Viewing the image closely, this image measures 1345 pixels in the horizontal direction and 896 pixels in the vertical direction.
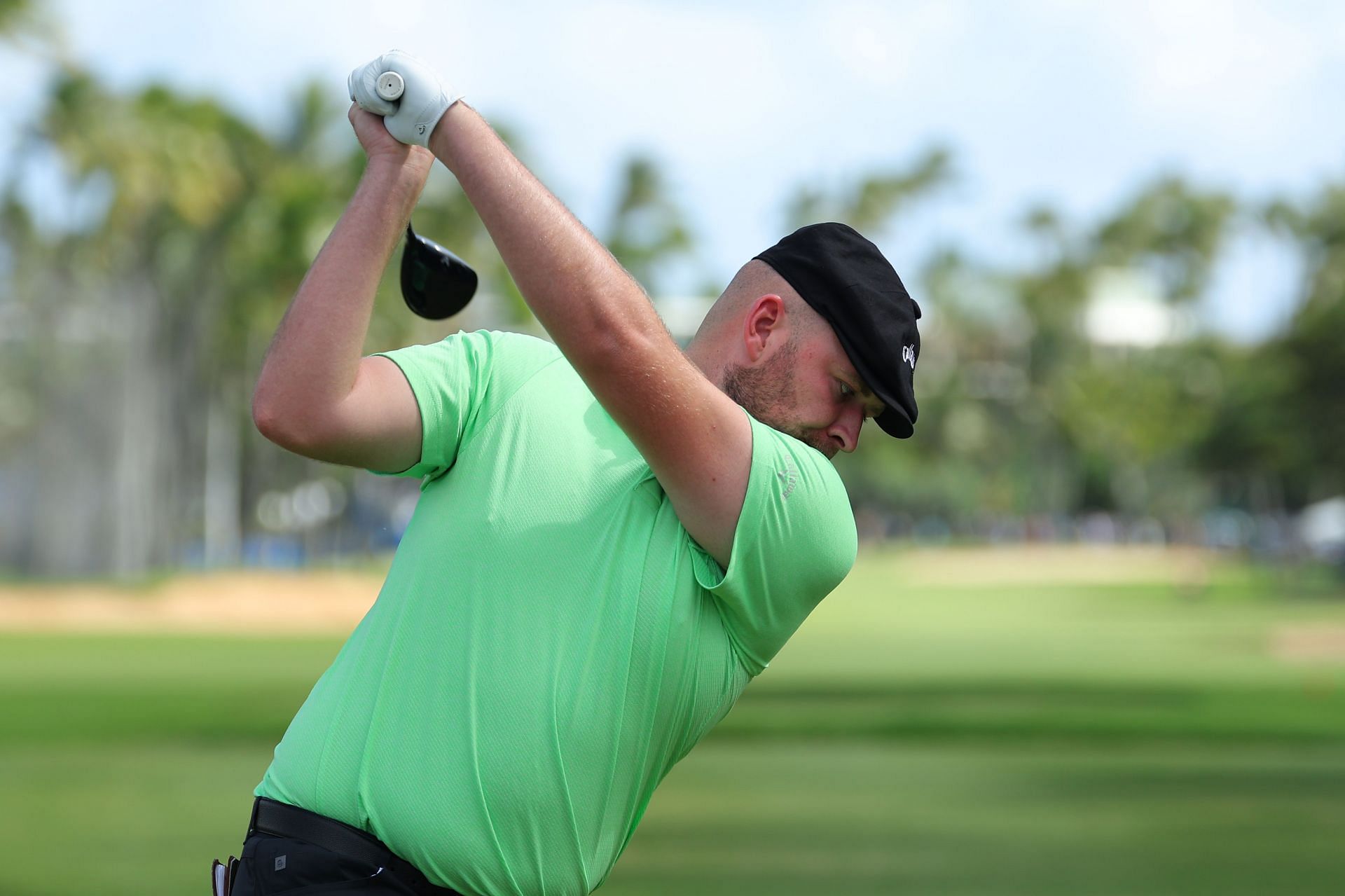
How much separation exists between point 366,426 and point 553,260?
1.49 ft

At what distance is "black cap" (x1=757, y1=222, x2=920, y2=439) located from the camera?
9.14 ft

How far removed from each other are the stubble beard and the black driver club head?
535 millimetres

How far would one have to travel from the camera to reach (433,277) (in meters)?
3.11

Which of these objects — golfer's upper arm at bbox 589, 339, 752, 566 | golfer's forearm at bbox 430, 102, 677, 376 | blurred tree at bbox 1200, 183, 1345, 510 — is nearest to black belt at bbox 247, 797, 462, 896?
golfer's upper arm at bbox 589, 339, 752, 566

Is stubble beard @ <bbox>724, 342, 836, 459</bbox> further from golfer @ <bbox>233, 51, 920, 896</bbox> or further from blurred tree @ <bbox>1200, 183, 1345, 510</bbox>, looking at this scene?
blurred tree @ <bbox>1200, 183, 1345, 510</bbox>

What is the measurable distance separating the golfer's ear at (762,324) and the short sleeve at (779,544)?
0.15 meters

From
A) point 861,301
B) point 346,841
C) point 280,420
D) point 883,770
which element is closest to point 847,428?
point 861,301

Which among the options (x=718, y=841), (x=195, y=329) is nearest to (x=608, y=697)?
Result: (x=718, y=841)

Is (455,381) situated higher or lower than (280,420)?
higher

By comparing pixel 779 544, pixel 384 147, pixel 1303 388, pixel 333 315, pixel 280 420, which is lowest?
pixel 779 544

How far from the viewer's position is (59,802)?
12688 mm

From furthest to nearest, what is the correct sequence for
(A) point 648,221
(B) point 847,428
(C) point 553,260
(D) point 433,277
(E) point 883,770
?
1. (A) point 648,221
2. (E) point 883,770
3. (D) point 433,277
4. (B) point 847,428
5. (C) point 553,260

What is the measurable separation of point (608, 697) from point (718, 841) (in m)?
8.51

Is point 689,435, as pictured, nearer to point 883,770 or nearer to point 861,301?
point 861,301
